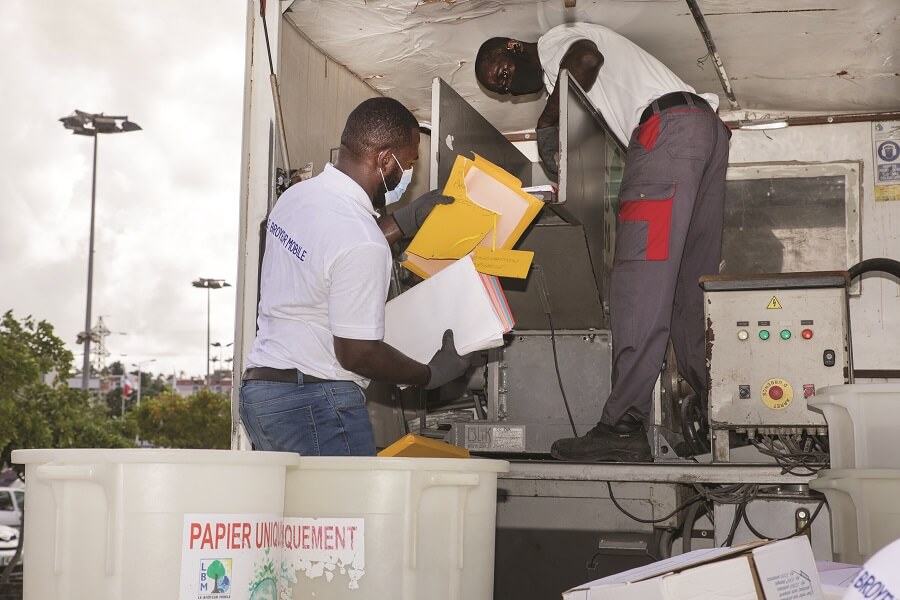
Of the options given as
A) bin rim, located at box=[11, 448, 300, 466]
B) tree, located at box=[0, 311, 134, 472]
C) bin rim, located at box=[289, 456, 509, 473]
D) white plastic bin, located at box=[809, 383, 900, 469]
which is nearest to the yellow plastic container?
bin rim, located at box=[289, 456, 509, 473]

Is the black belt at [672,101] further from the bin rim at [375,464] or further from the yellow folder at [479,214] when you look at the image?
the bin rim at [375,464]

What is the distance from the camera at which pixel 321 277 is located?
3031mm

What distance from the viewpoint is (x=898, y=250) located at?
16.9ft

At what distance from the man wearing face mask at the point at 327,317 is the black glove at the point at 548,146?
4.52ft

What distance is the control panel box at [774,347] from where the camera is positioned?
368cm

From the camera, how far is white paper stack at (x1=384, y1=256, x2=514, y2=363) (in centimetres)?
345

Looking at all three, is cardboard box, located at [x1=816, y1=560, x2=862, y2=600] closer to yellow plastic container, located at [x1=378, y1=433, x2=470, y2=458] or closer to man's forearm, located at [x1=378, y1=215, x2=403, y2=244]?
yellow plastic container, located at [x1=378, y1=433, x2=470, y2=458]

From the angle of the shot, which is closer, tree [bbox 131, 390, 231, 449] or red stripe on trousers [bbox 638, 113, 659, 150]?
red stripe on trousers [bbox 638, 113, 659, 150]

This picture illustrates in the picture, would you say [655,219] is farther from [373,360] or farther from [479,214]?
[373,360]

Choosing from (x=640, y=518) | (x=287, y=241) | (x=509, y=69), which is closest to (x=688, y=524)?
(x=640, y=518)

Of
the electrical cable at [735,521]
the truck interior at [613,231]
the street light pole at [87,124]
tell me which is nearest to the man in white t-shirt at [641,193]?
the truck interior at [613,231]

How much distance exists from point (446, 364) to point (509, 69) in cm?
189

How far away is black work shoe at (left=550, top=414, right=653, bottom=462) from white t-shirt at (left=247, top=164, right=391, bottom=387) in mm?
1039

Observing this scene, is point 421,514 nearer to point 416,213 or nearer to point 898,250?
point 416,213
